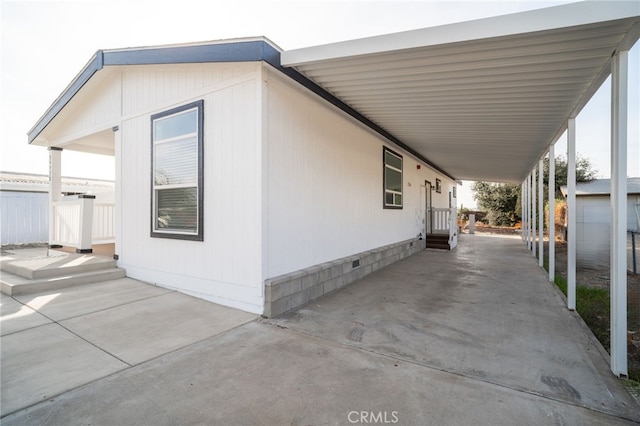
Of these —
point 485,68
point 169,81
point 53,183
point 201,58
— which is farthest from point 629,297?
point 53,183

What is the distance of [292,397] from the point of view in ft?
6.61

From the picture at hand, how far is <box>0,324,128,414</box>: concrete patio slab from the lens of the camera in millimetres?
1997

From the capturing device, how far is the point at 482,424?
1776mm

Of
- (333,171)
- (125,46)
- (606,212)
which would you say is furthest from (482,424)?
(606,212)

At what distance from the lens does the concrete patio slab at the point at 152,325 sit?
2695mm

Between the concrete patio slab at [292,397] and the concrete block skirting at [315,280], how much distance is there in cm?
98

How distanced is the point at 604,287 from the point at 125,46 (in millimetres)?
8854

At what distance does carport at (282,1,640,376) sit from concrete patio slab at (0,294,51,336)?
12.8 feet

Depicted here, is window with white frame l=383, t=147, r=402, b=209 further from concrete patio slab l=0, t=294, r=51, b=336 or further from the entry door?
concrete patio slab l=0, t=294, r=51, b=336

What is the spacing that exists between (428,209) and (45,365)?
436 inches

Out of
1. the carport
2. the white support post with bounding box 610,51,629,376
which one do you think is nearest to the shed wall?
the carport

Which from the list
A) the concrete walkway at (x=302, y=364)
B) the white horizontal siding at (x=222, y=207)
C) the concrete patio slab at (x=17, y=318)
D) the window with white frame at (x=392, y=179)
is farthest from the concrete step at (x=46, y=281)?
the window with white frame at (x=392, y=179)

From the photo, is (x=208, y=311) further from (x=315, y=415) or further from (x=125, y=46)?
(x=125, y=46)

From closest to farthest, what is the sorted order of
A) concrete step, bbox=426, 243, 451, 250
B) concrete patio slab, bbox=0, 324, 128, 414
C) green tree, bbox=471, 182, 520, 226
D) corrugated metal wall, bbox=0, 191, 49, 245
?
concrete patio slab, bbox=0, 324, 128, 414 < corrugated metal wall, bbox=0, 191, 49, 245 < concrete step, bbox=426, 243, 451, 250 < green tree, bbox=471, 182, 520, 226
